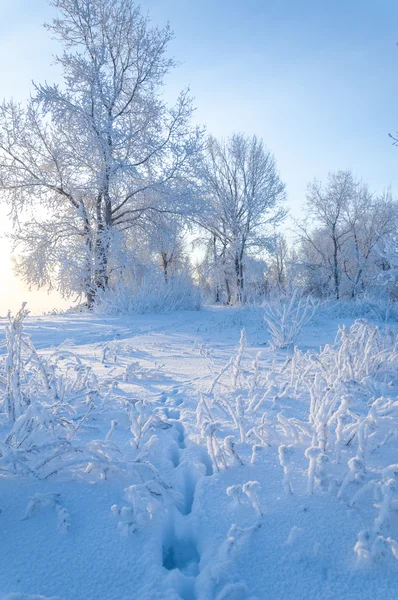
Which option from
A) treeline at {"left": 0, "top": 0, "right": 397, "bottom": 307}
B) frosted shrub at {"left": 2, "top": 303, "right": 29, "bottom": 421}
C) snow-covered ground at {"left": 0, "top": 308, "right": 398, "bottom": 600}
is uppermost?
treeline at {"left": 0, "top": 0, "right": 397, "bottom": 307}

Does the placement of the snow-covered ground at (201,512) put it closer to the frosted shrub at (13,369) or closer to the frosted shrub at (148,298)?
the frosted shrub at (13,369)

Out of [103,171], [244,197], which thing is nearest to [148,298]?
[103,171]

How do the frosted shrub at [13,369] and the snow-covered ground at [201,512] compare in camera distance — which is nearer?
the snow-covered ground at [201,512]

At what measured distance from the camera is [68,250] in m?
10.7

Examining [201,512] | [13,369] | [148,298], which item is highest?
[148,298]

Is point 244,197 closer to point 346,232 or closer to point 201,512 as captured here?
point 346,232

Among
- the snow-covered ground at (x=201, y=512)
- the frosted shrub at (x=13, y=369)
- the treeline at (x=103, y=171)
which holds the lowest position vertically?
the snow-covered ground at (x=201, y=512)

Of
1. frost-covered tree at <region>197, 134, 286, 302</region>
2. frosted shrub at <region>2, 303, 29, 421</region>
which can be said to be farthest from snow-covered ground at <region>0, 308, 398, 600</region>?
frost-covered tree at <region>197, 134, 286, 302</region>

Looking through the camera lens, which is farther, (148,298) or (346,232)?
(346,232)

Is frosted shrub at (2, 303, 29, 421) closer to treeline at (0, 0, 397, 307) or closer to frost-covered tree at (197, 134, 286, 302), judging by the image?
treeline at (0, 0, 397, 307)

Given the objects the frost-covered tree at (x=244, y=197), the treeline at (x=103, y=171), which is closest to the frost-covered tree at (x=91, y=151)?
the treeline at (x=103, y=171)

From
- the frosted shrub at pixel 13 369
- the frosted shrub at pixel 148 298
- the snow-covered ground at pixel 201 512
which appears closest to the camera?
the snow-covered ground at pixel 201 512

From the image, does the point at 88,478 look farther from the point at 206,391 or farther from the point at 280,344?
the point at 280,344

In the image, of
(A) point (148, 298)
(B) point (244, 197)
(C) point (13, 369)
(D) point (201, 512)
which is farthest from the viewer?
(B) point (244, 197)
